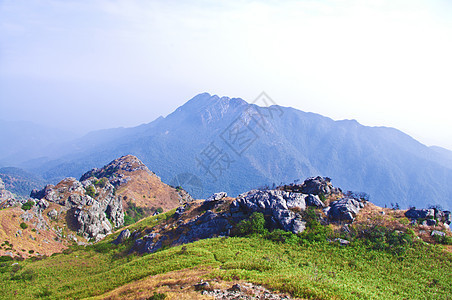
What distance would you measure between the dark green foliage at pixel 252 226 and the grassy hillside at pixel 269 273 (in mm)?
1126

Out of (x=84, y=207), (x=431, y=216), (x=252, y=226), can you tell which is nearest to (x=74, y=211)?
(x=84, y=207)

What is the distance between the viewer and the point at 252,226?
98.7 ft

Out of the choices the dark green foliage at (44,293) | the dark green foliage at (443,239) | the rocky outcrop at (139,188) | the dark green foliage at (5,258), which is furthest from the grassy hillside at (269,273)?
the rocky outcrop at (139,188)

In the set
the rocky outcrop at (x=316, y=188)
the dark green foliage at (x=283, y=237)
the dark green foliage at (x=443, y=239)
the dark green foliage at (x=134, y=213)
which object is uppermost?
the rocky outcrop at (x=316, y=188)

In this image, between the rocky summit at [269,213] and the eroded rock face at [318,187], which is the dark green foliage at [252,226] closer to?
the rocky summit at [269,213]

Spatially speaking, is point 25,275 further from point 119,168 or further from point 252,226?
point 119,168

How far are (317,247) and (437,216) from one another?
15.5 m

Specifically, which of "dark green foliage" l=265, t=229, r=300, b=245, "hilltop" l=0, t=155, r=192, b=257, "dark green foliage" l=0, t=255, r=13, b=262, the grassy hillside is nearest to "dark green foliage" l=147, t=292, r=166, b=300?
the grassy hillside

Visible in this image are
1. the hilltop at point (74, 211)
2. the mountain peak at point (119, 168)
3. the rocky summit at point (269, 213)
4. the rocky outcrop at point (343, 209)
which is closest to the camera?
the rocky outcrop at point (343, 209)

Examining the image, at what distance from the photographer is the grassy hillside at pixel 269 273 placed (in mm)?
16750

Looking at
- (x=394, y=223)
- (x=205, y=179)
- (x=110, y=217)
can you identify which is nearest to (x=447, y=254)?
(x=394, y=223)

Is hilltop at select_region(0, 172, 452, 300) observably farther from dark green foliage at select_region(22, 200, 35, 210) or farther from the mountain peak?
the mountain peak

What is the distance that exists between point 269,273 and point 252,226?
11.2 meters

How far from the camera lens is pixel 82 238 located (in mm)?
57938
